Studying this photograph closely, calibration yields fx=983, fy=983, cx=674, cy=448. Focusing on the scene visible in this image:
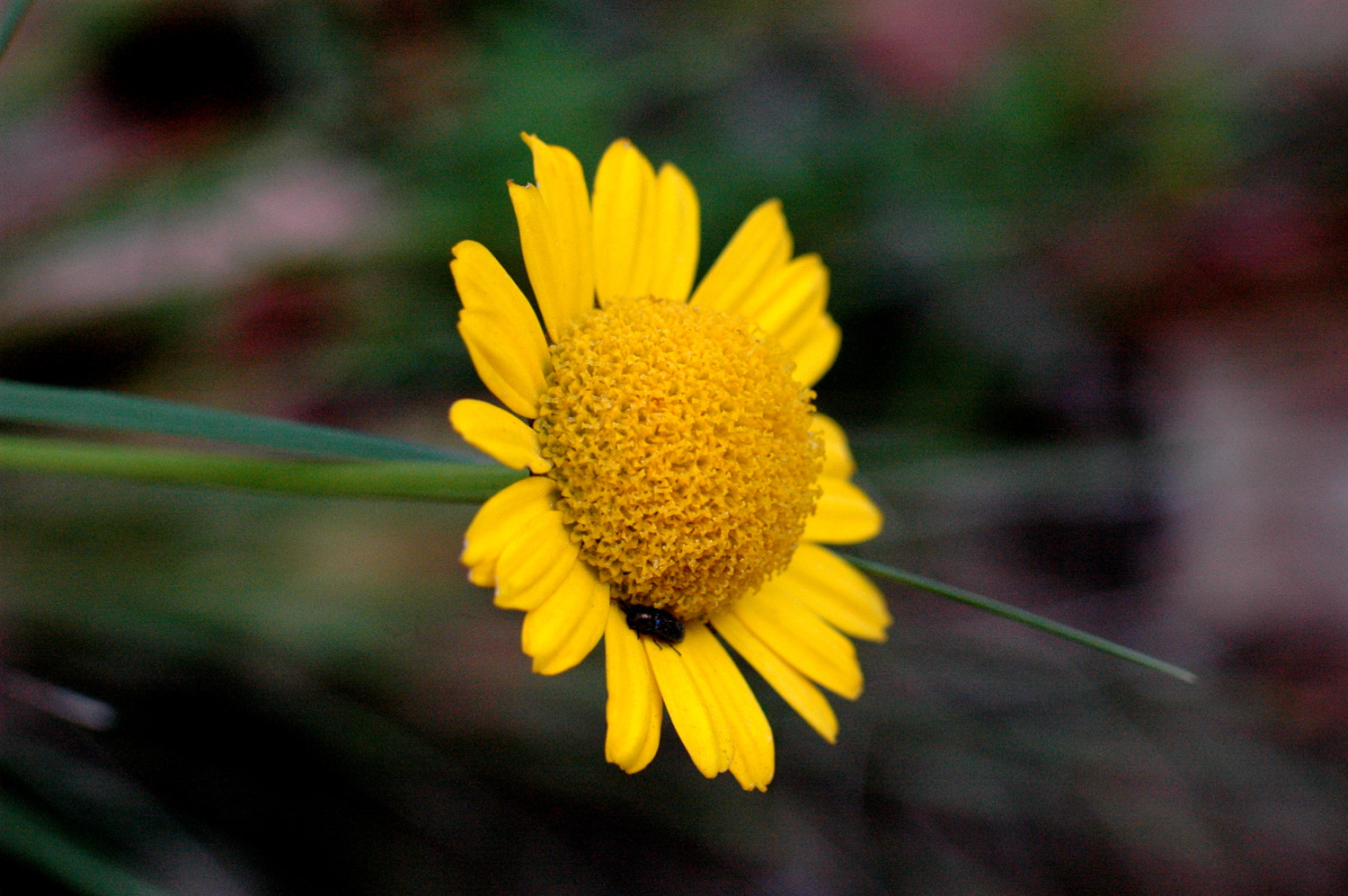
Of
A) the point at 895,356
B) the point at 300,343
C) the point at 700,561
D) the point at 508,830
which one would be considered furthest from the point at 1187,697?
the point at 300,343

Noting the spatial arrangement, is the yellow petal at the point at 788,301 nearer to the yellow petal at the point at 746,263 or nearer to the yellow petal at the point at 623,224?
the yellow petal at the point at 746,263

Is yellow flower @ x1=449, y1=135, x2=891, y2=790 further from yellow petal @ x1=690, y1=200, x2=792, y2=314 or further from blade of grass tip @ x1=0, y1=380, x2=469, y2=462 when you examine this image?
blade of grass tip @ x1=0, y1=380, x2=469, y2=462

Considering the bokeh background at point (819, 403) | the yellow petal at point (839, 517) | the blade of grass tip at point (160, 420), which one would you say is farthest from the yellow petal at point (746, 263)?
the bokeh background at point (819, 403)

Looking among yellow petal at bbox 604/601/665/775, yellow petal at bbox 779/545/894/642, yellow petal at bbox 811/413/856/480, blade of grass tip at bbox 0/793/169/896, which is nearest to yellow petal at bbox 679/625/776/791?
yellow petal at bbox 604/601/665/775

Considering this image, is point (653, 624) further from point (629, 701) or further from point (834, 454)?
point (834, 454)

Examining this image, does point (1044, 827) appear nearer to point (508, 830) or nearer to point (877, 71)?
point (508, 830)

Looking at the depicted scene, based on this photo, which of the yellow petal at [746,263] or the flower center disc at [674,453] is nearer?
the flower center disc at [674,453]
